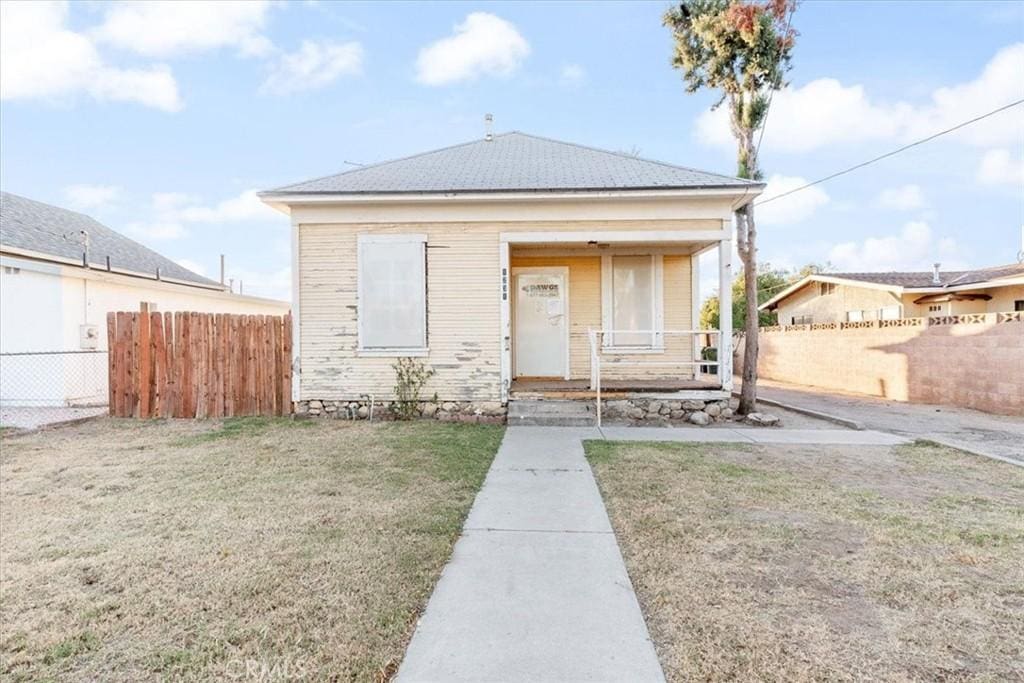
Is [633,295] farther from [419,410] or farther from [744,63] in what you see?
[419,410]

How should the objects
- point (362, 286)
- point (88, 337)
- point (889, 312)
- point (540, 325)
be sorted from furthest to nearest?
1. point (889, 312)
2. point (88, 337)
3. point (540, 325)
4. point (362, 286)

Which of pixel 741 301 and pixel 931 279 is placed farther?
pixel 741 301

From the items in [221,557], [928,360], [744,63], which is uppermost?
[744,63]

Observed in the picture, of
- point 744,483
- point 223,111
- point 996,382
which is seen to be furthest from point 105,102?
point 996,382

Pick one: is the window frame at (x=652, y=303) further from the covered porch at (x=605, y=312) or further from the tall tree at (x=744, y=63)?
the tall tree at (x=744, y=63)

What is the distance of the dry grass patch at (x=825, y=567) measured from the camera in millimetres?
2182

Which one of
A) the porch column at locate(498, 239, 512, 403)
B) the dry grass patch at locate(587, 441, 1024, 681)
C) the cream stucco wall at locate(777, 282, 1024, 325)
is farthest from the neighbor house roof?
the porch column at locate(498, 239, 512, 403)

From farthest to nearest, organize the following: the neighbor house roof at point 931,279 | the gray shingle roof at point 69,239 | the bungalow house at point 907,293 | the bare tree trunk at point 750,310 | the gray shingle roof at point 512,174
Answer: the bungalow house at point 907,293 → the neighbor house roof at point 931,279 → the gray shingle roof at point 69,239 → the bare tree trunk at point 750,310 → the gray shingle roof at point 512,174

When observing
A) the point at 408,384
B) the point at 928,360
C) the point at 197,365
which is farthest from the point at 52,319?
the point at 928,360

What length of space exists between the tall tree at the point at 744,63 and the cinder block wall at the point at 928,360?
16.2ft

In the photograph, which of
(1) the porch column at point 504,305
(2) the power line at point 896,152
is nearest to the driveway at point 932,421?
(2) the power line at point 896,152

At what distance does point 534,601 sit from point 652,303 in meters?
8.13

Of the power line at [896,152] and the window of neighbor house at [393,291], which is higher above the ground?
the power line at [896,152]

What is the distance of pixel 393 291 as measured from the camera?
8.73 metres
